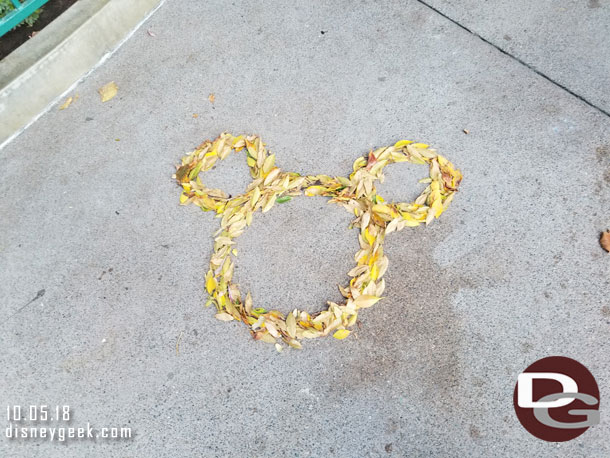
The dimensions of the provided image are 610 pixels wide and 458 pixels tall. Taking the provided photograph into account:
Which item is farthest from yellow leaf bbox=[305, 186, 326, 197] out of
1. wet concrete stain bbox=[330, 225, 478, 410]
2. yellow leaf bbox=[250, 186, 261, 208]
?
wet concrete stain bbox=[330, 225, 478, 410]

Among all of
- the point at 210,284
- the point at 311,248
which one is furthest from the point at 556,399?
the point at 210,284

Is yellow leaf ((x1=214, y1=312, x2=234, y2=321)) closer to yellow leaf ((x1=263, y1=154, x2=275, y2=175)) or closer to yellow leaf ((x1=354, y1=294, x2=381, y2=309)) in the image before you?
yellow leaf ((x1=354, y1=294, x2=381, y2=309))

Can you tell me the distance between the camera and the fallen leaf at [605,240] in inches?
106

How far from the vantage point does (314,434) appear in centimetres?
236

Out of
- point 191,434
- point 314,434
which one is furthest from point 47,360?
point 314,434

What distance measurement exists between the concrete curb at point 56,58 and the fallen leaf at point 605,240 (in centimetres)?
331

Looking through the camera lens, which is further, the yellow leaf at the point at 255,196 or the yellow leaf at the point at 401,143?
the yellow leaf at the point at 401,143

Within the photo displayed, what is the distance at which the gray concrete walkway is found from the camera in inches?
95.0

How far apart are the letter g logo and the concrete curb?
3256mm

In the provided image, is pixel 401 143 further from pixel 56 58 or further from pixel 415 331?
pixel 56 58

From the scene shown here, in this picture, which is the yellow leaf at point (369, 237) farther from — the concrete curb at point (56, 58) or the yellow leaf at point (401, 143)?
the concrete curb at point (56, 58)

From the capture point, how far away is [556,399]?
237cm

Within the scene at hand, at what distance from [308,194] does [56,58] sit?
6.25 feet

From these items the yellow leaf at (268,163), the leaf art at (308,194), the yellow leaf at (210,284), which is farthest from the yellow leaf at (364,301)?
the yellow leaf at (268,163)
